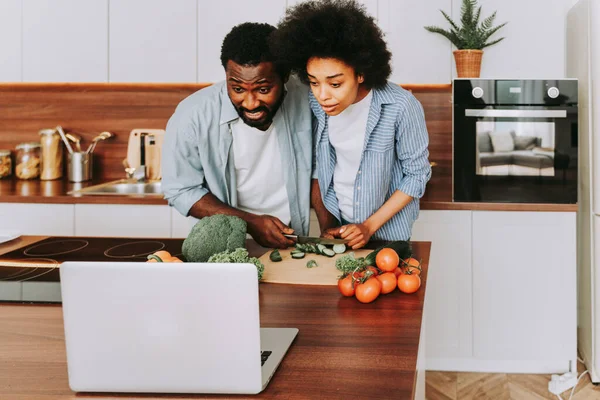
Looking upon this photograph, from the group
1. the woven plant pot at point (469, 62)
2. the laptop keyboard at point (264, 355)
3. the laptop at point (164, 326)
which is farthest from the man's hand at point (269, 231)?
the woven plant pot at point (469, 62)

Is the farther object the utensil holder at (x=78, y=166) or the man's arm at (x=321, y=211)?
the utensil holder at (x=78, y=166)

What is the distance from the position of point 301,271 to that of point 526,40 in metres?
2.26

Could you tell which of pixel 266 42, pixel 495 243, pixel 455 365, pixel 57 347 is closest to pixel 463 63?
pixel 495 243

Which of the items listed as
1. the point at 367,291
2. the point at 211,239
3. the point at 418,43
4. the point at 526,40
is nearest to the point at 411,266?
the point at 367,291

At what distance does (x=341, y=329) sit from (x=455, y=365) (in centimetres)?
221

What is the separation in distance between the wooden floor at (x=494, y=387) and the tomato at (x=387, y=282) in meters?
1.64

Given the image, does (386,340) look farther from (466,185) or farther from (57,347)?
(466,185)

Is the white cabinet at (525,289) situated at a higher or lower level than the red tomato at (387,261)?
lower

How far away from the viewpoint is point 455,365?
3.15 meters

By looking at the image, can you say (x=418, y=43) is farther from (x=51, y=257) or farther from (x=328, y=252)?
(x=51, y=257)

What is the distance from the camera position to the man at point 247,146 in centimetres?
178

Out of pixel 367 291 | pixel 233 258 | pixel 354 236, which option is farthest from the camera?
pixel 354 236

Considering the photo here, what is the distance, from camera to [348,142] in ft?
6.68

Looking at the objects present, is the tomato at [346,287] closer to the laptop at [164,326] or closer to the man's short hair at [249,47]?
the laptop at [164,326]
